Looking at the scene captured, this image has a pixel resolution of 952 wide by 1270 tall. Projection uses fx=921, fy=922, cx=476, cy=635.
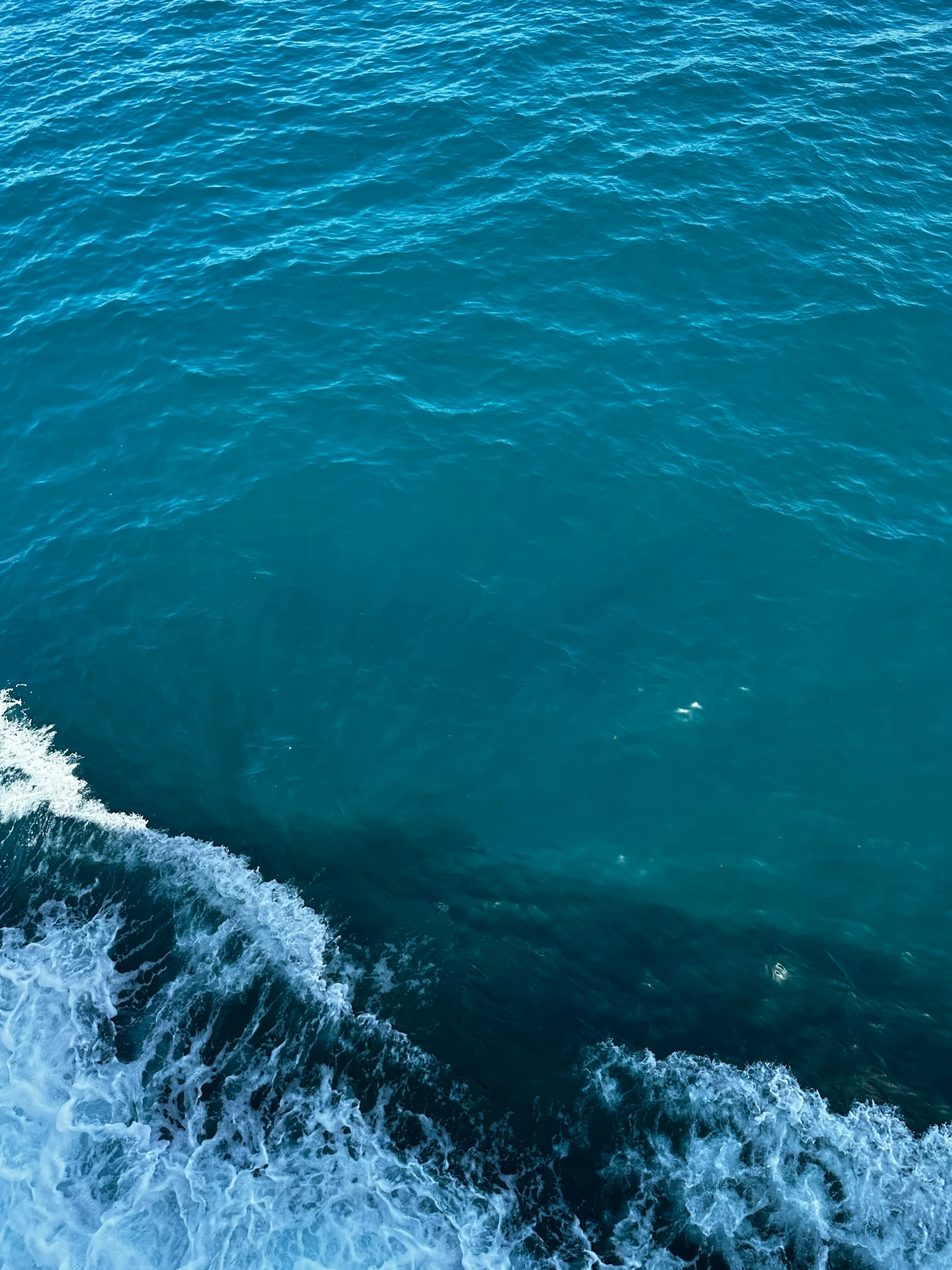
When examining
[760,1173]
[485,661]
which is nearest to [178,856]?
[485,661]

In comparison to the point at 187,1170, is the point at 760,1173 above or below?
below

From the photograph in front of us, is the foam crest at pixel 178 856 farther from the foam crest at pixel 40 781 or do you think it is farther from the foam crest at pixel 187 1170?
the foam crest at pixel 187 1170

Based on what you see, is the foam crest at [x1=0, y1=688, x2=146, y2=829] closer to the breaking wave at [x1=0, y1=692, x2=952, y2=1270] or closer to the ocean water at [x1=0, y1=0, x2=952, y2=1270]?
the ocean water at [x1=0, y1=0, x2=952, y2=1270]

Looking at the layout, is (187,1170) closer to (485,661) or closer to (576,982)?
(576,982)

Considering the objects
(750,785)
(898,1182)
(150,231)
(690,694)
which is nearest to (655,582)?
(690,694)

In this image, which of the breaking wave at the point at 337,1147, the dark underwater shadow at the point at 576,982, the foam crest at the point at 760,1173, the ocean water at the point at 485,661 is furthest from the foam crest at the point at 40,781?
the foam crest at the point at 760,1173
